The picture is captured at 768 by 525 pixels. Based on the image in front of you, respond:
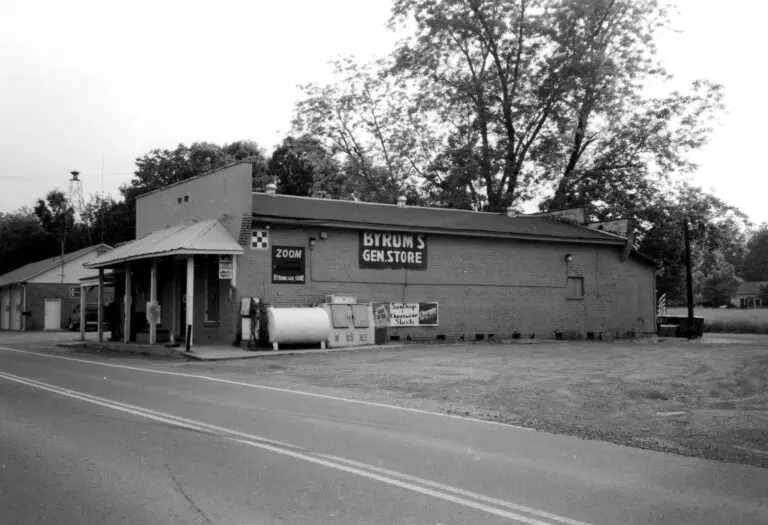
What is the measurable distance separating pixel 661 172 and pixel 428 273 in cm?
1995

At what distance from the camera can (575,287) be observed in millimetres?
32406

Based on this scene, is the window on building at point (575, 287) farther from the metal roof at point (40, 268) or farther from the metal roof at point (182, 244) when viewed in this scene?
the metal roof at point (40, 268)

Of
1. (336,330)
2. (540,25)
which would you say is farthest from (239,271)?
(540,25)

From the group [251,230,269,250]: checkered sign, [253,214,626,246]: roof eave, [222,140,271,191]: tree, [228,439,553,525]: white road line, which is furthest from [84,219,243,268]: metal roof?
[222,140,271,191]: tree

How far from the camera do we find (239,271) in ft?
79.4

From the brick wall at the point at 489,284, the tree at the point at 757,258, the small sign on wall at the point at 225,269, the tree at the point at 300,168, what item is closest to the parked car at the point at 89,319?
the small sign on wall at the point at 225,269

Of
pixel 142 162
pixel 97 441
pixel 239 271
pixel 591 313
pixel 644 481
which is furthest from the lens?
pixel 142 162

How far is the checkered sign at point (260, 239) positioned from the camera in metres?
24.5

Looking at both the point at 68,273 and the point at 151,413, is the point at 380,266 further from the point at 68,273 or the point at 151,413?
the point at 68,273

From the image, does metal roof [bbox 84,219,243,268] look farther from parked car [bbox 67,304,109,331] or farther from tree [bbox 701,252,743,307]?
tree [bbox 701,252,743,307]

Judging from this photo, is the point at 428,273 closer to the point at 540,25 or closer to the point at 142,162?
the point at 540,25

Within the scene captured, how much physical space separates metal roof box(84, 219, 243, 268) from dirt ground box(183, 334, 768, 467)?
4317 mm

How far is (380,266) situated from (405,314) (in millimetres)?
2086

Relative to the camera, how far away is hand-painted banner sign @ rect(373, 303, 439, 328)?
88.0 feet
